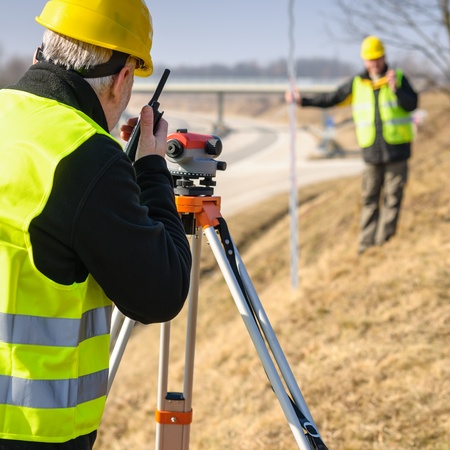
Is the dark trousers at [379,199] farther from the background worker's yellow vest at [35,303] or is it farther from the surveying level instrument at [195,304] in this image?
the background worker's yellow vest at [35,303]

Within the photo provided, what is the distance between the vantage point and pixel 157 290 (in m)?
1.65

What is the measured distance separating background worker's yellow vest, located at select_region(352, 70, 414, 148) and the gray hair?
5.41 meters

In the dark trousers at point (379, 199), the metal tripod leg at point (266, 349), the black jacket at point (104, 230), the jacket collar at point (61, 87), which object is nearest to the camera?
the black jacket at point (104, 230)

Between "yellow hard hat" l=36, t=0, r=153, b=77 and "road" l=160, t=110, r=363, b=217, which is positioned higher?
"road" l=160, t=110, r=363, b=217

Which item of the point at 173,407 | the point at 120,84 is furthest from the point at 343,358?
the point at 120,84

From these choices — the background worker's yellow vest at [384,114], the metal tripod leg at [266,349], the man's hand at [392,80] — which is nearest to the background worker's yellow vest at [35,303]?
the metal tripod leg at [266,349]

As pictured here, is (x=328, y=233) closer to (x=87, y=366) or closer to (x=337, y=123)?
(x=87, y=366)

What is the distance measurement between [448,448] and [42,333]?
251 centimetres

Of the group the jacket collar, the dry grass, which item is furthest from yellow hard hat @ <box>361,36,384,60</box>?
the jacket collar

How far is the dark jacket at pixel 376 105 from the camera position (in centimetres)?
673

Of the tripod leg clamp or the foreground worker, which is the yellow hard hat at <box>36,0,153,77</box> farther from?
the tripod leg clamp

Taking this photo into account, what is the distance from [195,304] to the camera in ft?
8.40

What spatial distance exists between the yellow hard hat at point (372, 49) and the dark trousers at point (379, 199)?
1.02m

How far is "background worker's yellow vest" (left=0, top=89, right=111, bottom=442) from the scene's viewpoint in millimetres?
1551
